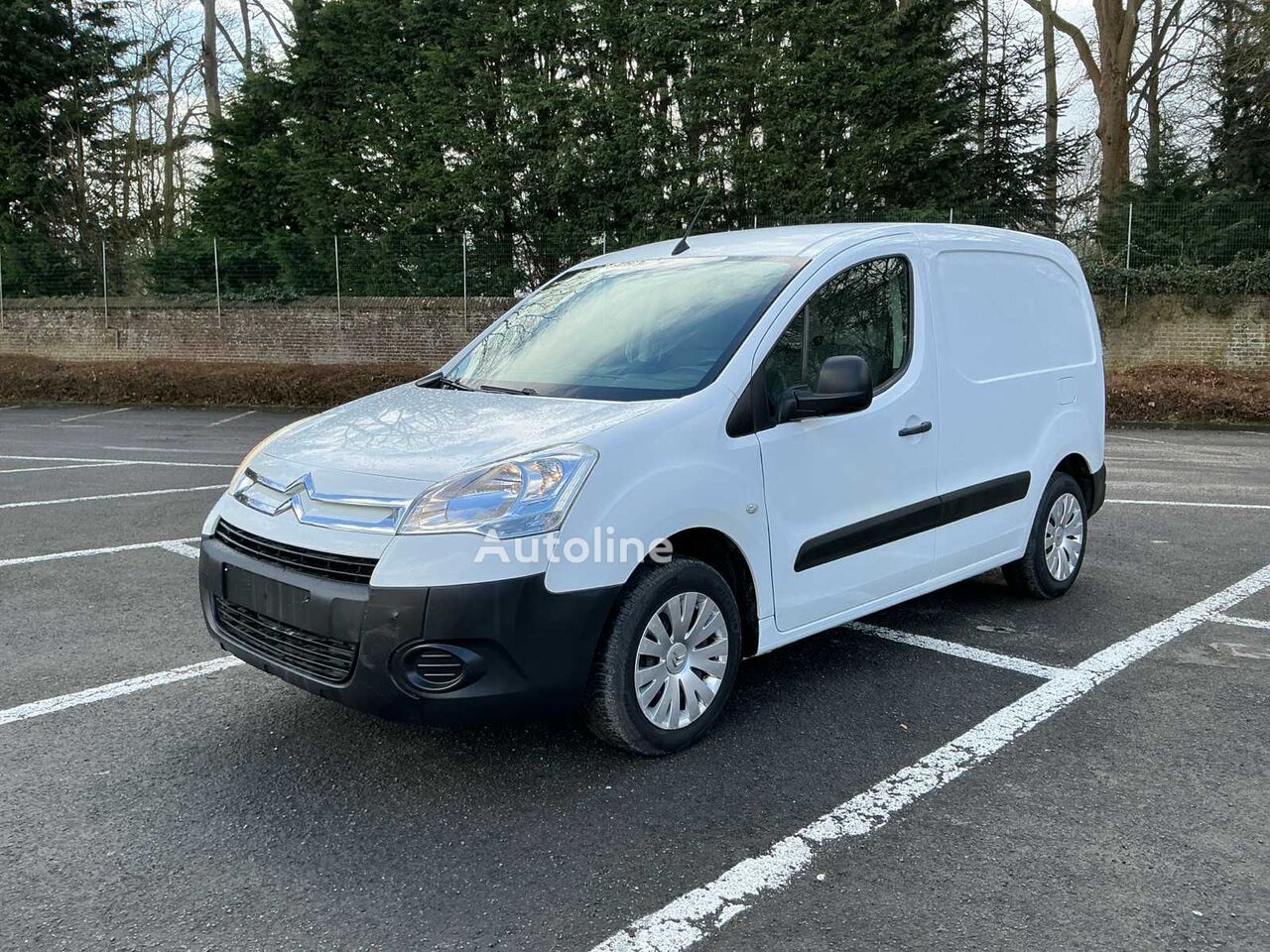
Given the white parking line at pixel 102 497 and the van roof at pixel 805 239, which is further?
the white parking line at pixel 102 497

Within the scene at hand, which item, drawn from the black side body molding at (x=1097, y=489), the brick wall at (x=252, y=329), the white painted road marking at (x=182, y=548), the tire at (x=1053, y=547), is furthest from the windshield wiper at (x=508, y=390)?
the brick wall at (x=252, y=329)

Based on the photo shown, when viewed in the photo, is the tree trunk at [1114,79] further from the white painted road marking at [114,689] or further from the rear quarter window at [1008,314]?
the white painted road marking at [114,689]

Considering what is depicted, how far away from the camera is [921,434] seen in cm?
457

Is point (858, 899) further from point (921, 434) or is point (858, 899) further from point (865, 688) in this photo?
point (921, 434)

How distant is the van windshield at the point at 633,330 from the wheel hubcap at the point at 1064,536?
91.0 inches

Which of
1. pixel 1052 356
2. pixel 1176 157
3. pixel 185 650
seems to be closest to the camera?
pixel 185 650

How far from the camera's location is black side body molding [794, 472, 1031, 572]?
13.6ft

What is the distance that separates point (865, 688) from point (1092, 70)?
999 inches

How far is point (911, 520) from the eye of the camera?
4.55m

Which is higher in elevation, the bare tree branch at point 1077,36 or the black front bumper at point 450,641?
the bare tree branch at point 1077,36

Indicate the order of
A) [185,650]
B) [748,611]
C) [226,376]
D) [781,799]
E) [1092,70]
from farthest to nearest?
[1092,70]
[226,376]
[185,650]
[748,611]
[781,799]

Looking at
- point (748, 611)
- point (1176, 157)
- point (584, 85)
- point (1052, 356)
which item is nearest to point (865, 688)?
point (748, 611)

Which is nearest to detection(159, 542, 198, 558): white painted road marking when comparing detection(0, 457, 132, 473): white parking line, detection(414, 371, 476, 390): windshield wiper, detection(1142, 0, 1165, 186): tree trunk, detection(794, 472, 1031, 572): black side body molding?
detection(414, 371, 476, 390): windshield wiper

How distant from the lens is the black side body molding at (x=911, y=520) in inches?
163
